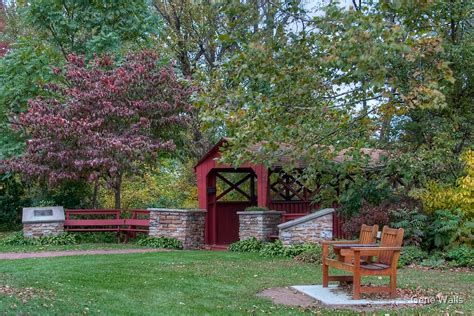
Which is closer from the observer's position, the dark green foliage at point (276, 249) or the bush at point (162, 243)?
the dark green foliage at point (276, 249)

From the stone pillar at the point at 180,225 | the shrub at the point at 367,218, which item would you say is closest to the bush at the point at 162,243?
the stone pillar at the point at 180,225

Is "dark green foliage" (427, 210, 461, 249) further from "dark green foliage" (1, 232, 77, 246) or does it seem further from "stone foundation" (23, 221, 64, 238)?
"stone foundation" (23, 221, 64, 238)

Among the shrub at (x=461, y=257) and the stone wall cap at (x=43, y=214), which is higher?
the stone wall cap at (x=43, y=214)

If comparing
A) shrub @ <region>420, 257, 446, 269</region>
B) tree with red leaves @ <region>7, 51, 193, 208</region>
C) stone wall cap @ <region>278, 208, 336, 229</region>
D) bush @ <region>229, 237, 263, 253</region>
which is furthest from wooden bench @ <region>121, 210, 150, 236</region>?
shrub @ <region>420, 257, 446, 269</region>

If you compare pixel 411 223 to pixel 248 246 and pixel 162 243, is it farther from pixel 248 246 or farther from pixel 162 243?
pixel 162 243

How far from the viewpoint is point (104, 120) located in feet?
57.0

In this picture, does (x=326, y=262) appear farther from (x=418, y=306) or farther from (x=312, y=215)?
(x=312, y=215)

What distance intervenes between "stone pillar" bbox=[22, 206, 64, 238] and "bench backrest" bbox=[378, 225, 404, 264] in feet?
36.9

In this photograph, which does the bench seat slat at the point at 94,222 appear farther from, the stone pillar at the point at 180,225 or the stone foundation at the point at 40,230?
the stone pillar at the point at 180,225

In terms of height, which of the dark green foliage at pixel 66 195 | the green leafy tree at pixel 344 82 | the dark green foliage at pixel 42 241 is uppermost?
the green leafy tree at pixel 344 82

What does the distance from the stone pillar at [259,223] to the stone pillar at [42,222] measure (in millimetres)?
5329

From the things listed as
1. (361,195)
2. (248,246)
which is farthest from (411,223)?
(248,246)

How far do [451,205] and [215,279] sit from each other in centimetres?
604

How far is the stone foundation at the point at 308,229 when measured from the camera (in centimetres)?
1469
